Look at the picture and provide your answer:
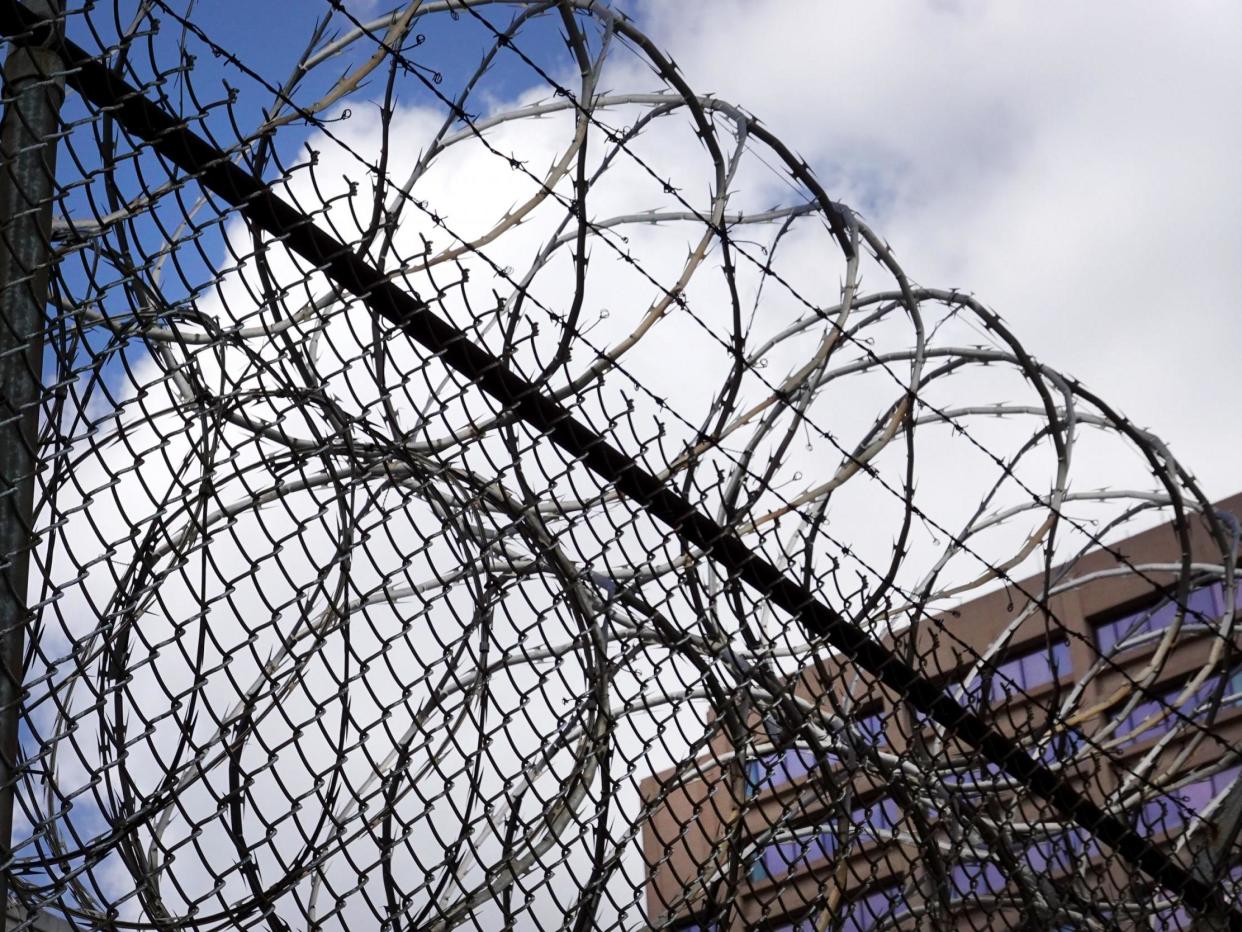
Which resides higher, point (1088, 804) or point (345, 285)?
point (345, 285)

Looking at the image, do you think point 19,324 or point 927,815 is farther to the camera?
point 927,815

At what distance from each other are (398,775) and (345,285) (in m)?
0.74

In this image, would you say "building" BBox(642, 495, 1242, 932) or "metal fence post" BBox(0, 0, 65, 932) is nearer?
"metal fence post" BBox(0, 0, 65, 932)

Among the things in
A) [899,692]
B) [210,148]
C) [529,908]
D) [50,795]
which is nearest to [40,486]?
[50,795]

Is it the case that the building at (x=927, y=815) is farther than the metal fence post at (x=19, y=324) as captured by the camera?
Yes

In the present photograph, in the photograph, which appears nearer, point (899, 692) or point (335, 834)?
point (335, 834)

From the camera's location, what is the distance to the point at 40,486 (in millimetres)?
2098

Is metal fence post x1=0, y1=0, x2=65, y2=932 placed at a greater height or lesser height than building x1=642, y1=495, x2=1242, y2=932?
greater

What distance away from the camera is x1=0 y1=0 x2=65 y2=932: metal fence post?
2016 millimetres

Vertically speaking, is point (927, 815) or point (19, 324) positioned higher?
point (19, 324)

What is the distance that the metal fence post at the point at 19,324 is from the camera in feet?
6.61

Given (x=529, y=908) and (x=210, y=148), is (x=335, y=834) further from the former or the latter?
(x=210, y=148)

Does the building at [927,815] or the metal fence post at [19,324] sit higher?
the metal fence post at [19,324]

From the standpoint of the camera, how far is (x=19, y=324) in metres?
2.13
